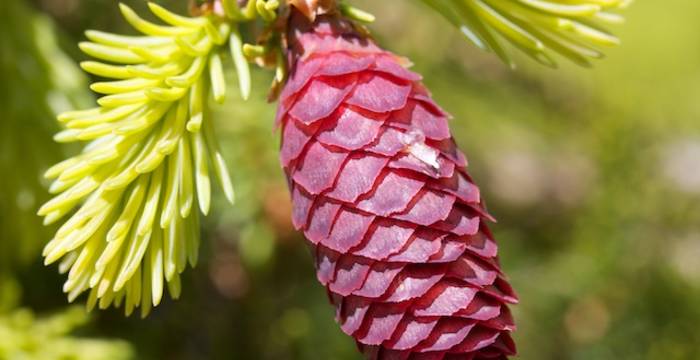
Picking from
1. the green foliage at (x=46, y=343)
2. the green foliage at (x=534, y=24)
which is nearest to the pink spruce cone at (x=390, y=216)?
the green foliage at (x=534, y=24)

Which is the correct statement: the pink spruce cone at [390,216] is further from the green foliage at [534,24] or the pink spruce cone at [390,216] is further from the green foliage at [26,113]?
the green foliage at [26,113]

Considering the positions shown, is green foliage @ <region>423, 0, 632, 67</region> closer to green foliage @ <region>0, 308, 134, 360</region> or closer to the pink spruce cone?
the pink spruce cone

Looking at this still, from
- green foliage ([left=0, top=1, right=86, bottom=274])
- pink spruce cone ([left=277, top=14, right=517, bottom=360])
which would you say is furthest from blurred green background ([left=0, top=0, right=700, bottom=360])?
pink spruce cone ([left=277, top=14, right=517, bottom=360])

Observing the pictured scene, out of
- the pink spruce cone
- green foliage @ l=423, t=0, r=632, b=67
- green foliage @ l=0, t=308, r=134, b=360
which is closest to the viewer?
the pink spruce cone

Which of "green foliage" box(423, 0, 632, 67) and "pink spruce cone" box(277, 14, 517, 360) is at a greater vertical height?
"green foliage" box(423, 0, 632, 67)

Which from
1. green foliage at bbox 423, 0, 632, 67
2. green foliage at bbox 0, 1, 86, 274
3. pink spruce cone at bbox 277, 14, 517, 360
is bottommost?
green foliage at bbox 0, 1, 86, 274

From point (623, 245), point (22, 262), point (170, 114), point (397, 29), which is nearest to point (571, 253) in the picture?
point (623, 245)

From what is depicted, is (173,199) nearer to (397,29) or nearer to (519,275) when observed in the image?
(519,275)
